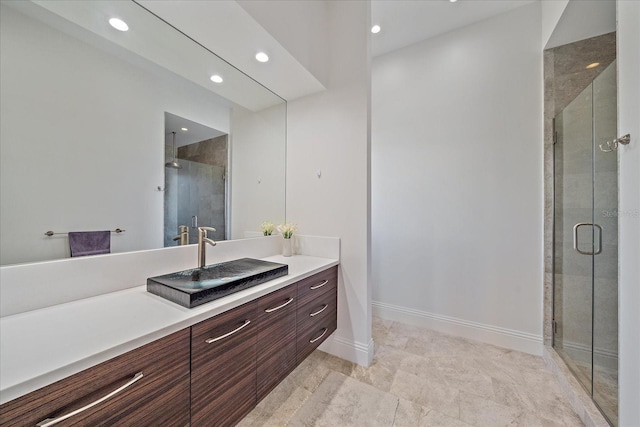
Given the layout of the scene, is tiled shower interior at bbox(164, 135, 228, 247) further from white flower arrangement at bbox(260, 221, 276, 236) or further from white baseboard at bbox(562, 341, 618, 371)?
white baseboard at bbox(562, 341, 618, 371)

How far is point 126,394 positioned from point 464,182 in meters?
2.76

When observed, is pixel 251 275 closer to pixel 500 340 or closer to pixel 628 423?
pixel 628 423

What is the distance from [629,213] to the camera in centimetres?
Answer: 109

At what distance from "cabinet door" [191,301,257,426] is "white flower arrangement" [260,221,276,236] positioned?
0.98 m

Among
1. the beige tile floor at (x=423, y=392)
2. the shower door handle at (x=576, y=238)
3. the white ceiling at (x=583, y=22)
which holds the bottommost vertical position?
the beige tile floor at (x=423, y=392)

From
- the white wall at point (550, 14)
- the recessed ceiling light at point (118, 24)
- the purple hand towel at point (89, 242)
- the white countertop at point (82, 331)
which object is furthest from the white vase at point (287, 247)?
the white wall at point (550, 14)

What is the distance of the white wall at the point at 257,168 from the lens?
1905 mm

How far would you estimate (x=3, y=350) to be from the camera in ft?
2.15

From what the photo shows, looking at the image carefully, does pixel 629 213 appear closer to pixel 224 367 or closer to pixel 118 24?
pixel 224 367

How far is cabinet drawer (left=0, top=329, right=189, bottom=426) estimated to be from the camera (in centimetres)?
57

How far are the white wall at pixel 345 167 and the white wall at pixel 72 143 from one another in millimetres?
1162

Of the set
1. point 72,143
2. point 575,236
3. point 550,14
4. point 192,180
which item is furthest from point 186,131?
point 550,14

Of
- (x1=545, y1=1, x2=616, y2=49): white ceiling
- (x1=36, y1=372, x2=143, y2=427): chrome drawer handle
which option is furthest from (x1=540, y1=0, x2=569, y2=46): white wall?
(x1=36, y1=372, x2=143, y2=427): chrome drawer handle

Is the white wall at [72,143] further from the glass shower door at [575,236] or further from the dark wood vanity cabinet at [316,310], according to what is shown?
the glass shower door at [575,236]
